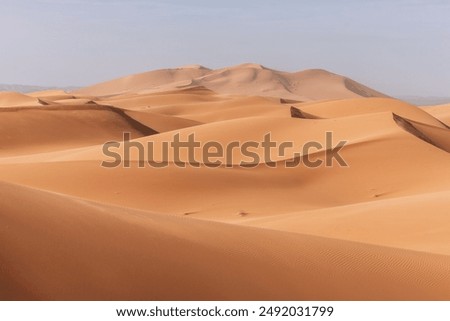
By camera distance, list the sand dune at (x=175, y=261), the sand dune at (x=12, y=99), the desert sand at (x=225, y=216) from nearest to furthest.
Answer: the sand dune at (x=175, y=261) < the desert sand at (x=225, y=216) < the sand dune at (x=12, y=99)

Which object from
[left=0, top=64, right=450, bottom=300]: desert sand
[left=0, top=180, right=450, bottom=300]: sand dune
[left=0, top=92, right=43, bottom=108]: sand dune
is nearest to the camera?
[left=0, top=180, right=450, bottom=300]: sand dune

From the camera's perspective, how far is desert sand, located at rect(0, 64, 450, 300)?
399cm

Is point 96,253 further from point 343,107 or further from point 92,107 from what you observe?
point 343,107

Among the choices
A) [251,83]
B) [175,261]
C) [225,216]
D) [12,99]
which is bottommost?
[251,83]

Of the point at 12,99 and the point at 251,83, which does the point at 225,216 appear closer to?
the point at 12,99

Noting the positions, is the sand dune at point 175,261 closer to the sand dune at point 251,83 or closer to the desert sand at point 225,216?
the desert sand at point 225,216

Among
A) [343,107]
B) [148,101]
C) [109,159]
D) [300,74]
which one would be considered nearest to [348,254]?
[109,159]

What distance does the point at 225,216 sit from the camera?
11414 millimetres

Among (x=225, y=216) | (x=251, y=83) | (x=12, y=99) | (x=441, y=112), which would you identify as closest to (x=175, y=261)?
(x=225, y=216)

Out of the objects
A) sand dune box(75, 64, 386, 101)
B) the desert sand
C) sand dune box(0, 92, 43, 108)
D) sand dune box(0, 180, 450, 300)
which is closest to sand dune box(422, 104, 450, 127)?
the desert sand

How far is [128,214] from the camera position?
17.8 ft

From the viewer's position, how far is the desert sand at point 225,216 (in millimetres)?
3990

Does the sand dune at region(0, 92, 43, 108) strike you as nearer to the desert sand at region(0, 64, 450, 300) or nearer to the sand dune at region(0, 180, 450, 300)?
the desert sand at region(0, 64, 450, 300)

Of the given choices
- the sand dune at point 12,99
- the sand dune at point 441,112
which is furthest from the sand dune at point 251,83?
the sand dune at point 12,99
